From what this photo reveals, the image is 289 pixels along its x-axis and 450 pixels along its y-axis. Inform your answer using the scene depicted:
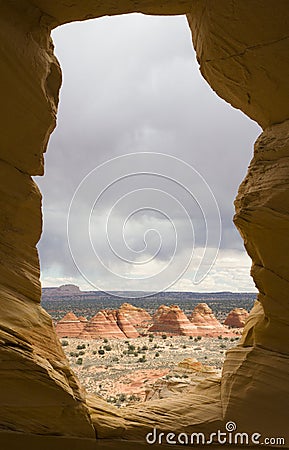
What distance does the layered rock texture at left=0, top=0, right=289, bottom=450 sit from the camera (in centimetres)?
456

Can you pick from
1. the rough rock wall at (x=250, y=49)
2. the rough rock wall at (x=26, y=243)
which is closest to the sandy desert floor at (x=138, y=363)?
the rough rock wall at (x=26, y=243)

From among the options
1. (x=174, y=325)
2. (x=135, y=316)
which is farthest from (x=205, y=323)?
(x=135, y=316)

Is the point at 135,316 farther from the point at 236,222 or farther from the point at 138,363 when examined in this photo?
the point at 236,222

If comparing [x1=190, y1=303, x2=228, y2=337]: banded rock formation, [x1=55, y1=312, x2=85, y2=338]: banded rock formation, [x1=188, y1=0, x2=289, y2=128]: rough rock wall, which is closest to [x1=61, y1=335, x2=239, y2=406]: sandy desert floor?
[x1=55, y1=312, x2=85, y2=338]: banded rock formation

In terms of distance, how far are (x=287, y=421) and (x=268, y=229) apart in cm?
218

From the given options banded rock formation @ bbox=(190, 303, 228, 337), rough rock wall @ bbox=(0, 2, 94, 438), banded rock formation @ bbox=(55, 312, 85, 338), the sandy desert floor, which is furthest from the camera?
banded rock formation @ bbox=(190, 303, 228, 337)

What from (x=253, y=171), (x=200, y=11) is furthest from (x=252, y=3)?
(x=253, y=171)

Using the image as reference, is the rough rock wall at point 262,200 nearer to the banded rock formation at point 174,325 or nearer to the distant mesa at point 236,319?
the banded rock formation at point 174,325

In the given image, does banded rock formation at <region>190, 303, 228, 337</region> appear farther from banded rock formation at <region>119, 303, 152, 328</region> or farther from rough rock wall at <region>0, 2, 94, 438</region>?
rough rock wall at <region>0, 2, 94, 438</region>

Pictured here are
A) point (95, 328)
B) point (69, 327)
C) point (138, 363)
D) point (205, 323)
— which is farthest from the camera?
point (205, 323)

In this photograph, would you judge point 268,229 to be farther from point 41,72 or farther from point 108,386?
point 108,386

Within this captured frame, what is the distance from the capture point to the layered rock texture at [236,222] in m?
4.56

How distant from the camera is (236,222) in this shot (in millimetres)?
5207

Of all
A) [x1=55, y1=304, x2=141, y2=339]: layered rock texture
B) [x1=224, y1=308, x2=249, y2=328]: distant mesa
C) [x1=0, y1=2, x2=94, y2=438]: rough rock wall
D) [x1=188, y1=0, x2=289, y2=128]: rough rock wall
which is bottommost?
[x1=224, y1=308, x2=249, y2=328]: distant mesa
